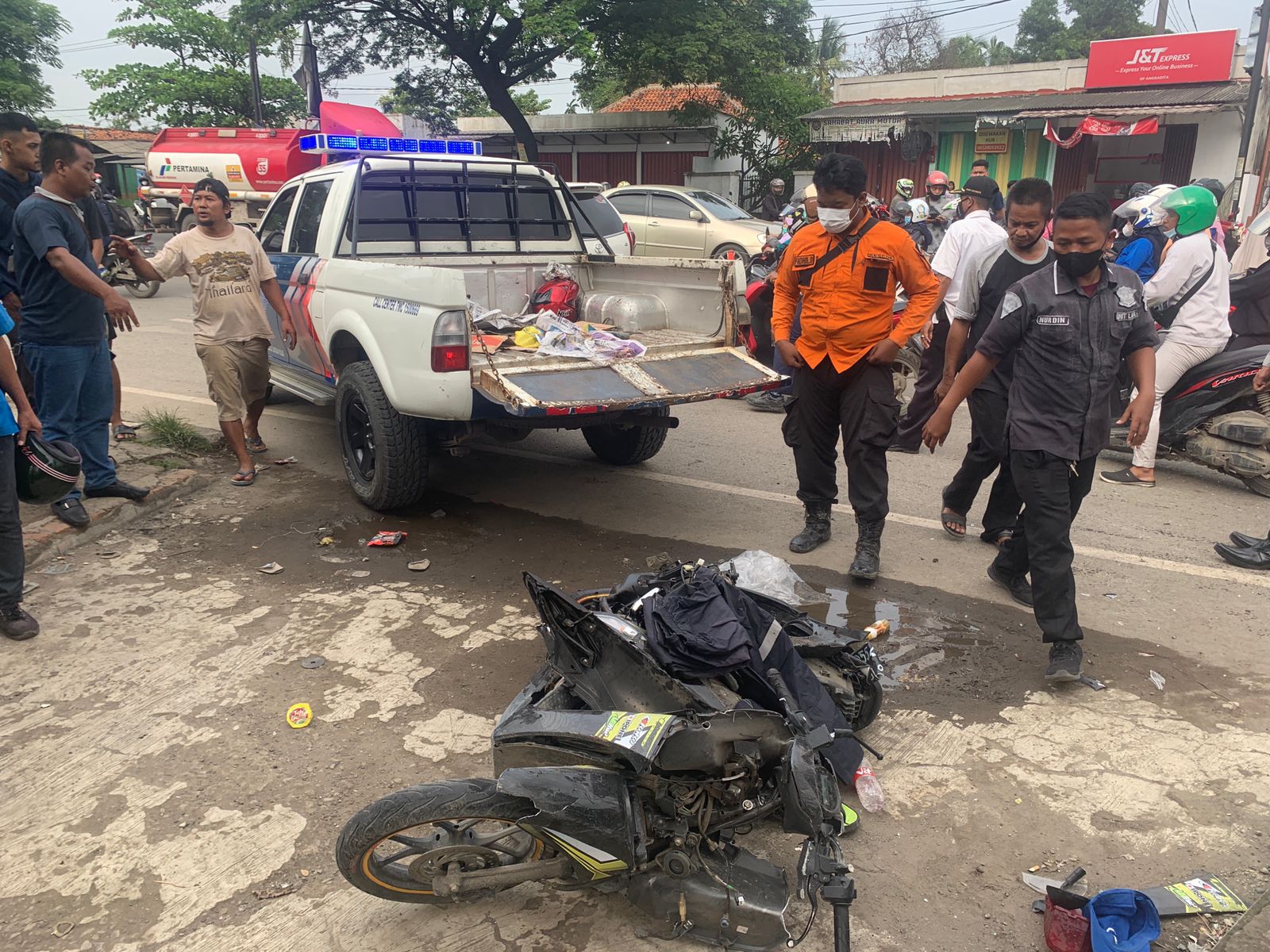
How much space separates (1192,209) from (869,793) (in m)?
4.98

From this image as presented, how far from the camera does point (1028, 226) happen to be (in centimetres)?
432

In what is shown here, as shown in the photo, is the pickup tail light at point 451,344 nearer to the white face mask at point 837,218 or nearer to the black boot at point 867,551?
the white face mask at point 837,218

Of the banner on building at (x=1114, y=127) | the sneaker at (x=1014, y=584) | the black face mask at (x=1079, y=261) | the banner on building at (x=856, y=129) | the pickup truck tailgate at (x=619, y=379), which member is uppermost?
the banner on building at (x=856, y=129)

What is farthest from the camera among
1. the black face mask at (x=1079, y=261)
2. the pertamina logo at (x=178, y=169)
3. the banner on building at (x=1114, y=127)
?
the pertamina logo at (x=178, y=169)

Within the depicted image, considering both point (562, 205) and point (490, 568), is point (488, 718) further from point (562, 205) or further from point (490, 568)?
point (562, 205)

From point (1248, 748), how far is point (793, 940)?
1902 millimetres

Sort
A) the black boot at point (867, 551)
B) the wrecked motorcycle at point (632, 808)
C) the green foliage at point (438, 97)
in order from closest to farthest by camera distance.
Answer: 1. the wrecked motorcycle at point (632, 808)
2. the black boot at point (867, 551)
3. the green foliage at point (438, 97)

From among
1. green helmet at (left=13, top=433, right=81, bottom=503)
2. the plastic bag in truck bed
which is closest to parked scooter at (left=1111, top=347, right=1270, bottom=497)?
the plastic bag in truck bed

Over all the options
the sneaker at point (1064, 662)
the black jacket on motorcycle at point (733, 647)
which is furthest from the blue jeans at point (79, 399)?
the sneaker at point (1064, 662)

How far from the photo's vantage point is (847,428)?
448cm

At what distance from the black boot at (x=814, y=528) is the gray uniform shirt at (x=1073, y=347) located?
1.42 m

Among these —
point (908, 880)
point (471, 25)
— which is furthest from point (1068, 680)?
point (471, 25)

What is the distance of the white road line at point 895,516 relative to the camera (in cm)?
452

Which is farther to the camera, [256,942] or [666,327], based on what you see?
[666,327]
